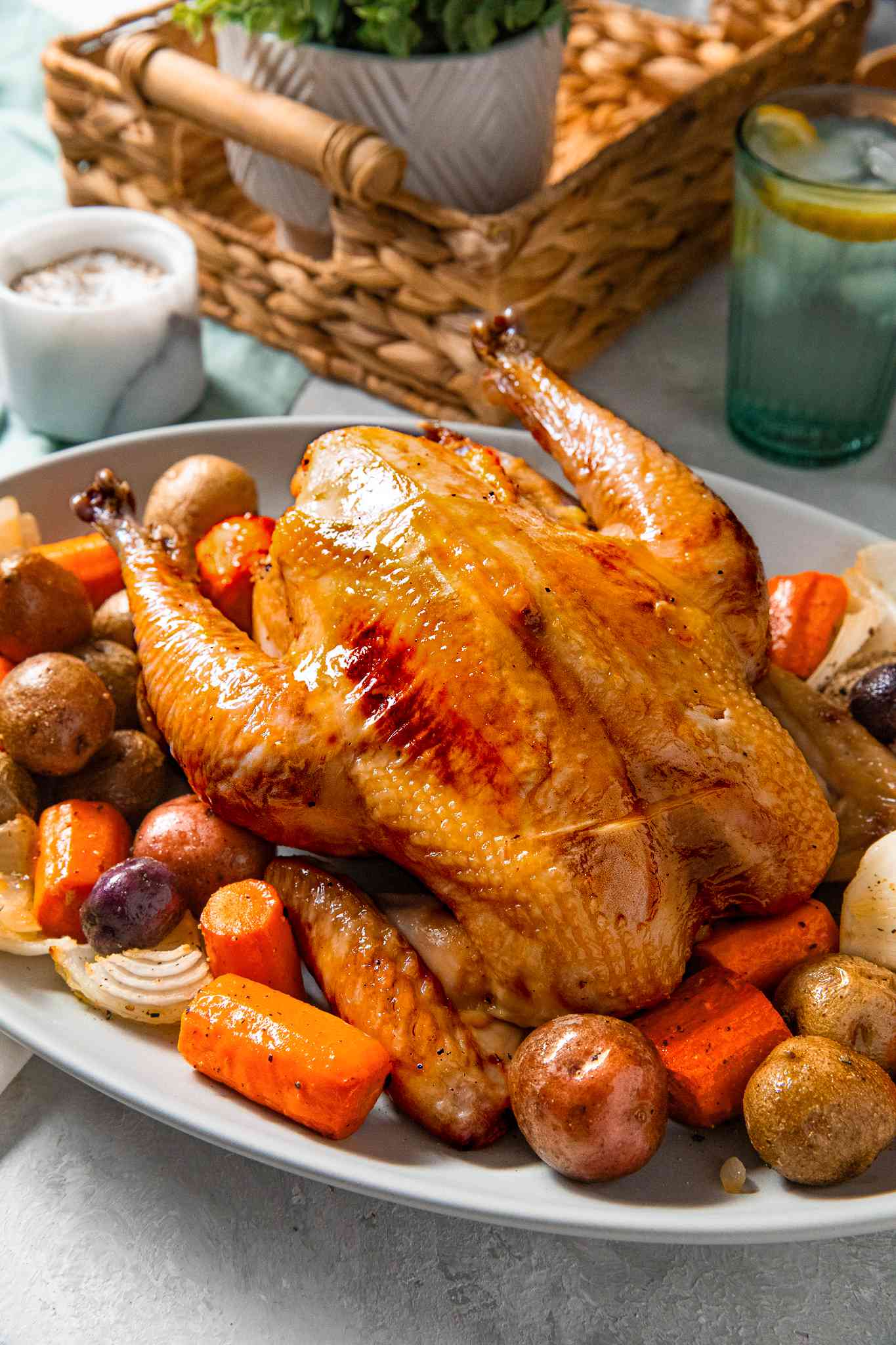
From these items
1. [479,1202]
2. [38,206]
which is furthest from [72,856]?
[38,206]

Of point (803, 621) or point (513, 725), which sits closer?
point (513, 725)

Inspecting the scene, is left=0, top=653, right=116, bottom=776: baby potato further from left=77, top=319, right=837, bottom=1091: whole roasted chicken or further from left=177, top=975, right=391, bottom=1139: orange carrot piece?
left=177, top=975, right=391, bottom=1139: orange carrot piece

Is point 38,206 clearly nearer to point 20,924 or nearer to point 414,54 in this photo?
point 414,54

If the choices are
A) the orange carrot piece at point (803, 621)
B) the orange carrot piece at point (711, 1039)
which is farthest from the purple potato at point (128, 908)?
the orange carrot piece at point (803, 621)

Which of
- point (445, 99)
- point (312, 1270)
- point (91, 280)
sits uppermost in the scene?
point (445, 99)

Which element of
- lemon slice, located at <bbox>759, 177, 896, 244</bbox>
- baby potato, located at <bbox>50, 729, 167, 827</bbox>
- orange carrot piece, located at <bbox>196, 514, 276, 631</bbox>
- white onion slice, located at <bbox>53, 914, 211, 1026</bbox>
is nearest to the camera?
white onion slice, located at <bbox>53, 914, 211, 1026</bbox>

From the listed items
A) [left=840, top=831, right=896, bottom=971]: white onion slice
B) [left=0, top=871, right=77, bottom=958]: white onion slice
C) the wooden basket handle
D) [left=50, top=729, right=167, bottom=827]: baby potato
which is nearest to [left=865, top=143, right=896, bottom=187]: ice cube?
the wooden basket handle

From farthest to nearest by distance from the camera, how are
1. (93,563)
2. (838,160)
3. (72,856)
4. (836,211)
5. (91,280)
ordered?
(91,280), (838,160), (836,211), (93,563), (72,856)
